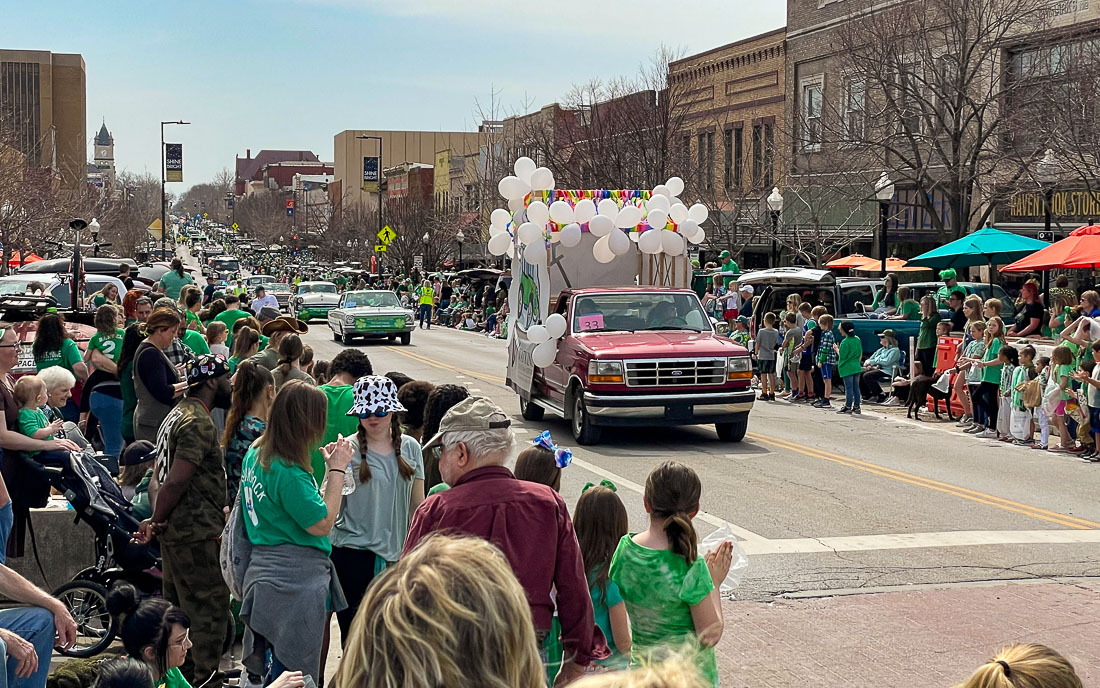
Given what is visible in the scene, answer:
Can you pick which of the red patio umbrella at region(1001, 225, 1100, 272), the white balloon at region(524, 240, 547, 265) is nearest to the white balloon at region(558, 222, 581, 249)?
the white balloon at region(524, 240, 547, 265)

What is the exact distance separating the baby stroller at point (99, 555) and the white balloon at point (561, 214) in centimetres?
1159

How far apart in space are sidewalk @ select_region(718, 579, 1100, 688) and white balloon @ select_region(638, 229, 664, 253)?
34.8 ft

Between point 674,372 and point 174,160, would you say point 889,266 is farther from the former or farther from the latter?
point 174,160

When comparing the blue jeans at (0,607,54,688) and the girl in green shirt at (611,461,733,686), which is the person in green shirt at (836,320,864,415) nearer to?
the girl in green shirt at (611,461,733,686)

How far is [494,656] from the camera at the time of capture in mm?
2283

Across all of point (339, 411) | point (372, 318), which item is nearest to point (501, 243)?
point (339, 411)

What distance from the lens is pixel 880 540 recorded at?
33.8 feet

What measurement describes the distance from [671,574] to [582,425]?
1096 centimetres

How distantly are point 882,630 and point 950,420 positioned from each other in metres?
12.2

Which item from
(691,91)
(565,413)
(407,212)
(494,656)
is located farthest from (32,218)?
(494,656)

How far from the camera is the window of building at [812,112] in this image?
37044mm

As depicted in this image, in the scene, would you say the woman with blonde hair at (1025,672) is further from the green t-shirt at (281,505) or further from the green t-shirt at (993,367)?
the green t-shirt at (993,367)

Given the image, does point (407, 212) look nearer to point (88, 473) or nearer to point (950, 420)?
point (950, 420)

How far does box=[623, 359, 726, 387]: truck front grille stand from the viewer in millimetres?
15023
